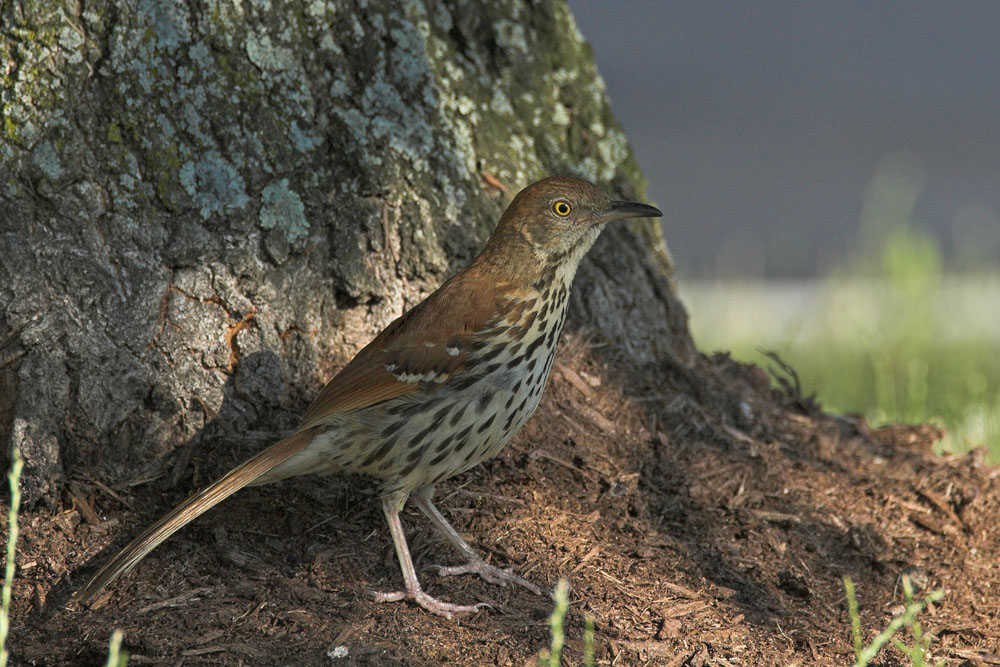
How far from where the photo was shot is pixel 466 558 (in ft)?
11.7

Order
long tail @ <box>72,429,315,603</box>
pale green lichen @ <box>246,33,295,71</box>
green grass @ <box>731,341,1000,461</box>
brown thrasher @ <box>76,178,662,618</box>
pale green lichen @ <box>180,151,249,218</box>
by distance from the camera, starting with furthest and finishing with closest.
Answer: green grass @ <box>731,341,1000,461</box>
pale green lichen @ <box>246,33,295,71</box>
pale green lichen @ <box>180,151,249,218</box>
brown thrasher @ <box>76,178,662,618</box>
long tail @ <box>72,429,315,603</box>

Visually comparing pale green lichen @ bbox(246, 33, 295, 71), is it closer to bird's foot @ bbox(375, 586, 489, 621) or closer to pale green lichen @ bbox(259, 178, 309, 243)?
pale green lichen @ bbox(259, 178, 309, 243)

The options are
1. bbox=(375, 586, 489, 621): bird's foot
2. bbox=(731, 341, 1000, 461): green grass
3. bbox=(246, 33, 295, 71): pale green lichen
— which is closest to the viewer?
bbox=(375, 586, 489, 621): bird's foot

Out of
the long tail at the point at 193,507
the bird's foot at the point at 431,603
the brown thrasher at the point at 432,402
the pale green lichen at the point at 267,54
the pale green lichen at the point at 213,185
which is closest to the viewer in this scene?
the long tail at the point at 193,507

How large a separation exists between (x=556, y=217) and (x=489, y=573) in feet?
4.06

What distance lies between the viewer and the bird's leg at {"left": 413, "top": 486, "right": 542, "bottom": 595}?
11.3ft

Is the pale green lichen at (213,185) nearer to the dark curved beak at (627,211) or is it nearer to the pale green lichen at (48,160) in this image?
the pale green lichen at (48,160)

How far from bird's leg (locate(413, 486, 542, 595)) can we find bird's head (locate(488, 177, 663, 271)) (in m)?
0.91

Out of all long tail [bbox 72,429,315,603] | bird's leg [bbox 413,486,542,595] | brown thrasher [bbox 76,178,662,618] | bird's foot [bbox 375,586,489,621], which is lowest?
bird's foot [bbox 375,586,489,621]

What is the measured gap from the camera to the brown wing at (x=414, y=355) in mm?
3484

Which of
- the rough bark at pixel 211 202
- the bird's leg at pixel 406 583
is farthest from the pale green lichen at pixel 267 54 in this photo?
the bird's leg at pixel 406 583

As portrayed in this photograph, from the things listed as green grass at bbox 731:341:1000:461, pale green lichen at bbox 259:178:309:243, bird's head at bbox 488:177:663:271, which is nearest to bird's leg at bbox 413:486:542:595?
bird's head at bbox 488:177:663:271

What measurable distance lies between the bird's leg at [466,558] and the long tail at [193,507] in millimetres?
492

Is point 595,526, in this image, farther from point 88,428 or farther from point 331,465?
point 88,428
